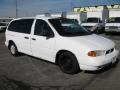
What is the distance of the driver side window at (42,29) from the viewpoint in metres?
7.24

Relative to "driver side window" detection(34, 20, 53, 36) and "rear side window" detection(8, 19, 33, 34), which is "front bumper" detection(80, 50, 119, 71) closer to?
"driver side window" detection(34, 20, 53, 36)

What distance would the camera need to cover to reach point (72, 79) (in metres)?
6.23

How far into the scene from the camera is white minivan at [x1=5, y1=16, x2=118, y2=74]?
624 cm

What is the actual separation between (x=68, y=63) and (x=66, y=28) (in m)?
1.26

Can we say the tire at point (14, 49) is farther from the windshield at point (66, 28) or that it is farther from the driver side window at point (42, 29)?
the windshield at point (66, 28)

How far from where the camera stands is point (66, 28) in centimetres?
725

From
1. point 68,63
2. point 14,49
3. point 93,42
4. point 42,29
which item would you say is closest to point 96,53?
point 93,42

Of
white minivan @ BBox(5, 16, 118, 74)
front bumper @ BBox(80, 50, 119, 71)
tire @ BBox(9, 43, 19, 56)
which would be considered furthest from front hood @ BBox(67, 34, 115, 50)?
tire @ BBox(9, 43, 19, 56)

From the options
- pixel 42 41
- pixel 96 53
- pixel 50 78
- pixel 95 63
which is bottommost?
pixel 50 78

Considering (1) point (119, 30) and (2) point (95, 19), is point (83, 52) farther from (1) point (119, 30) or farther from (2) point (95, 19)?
(2) point (95, 19)

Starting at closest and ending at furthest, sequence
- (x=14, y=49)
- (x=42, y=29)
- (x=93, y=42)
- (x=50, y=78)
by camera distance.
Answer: (x=50, y=78), (x=93, y=42), (x=42, y=29), (x=14, y=49)

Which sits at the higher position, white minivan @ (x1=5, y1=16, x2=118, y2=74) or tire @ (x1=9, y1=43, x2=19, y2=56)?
white minivan @ (x1=5, y1=16, x2=118, y2=74)

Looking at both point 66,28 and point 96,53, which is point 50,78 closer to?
point 96,53

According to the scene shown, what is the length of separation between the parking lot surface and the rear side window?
1334 mm
